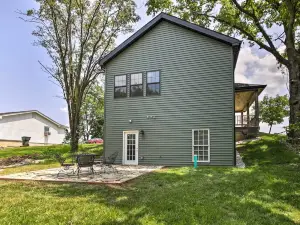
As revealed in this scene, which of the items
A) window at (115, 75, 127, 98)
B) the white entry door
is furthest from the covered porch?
the white entry door

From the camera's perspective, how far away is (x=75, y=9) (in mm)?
19469

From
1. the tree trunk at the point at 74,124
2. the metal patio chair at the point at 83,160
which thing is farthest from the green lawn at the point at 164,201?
the tree trunk at the point at 74,124

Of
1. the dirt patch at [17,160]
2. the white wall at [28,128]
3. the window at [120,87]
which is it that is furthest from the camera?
the white wall at [28,128]

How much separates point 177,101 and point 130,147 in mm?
3848

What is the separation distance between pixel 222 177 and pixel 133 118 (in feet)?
22.8

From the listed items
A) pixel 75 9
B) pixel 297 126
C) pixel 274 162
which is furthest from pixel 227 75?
pixel 75 9

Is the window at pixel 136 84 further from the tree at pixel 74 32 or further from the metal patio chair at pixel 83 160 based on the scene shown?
the tree at pixel 74 32

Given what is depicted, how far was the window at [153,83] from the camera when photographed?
1372cm

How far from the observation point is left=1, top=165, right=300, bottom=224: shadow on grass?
191 inches

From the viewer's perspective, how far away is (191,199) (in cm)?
594

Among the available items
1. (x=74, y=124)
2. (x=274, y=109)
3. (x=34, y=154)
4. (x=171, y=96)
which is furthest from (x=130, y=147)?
(x=274, y=109)

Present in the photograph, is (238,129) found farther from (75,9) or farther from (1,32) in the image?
(1,32)

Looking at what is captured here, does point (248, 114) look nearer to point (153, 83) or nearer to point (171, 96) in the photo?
point (171, 96)

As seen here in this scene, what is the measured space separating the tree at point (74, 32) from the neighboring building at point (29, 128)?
1213cm
